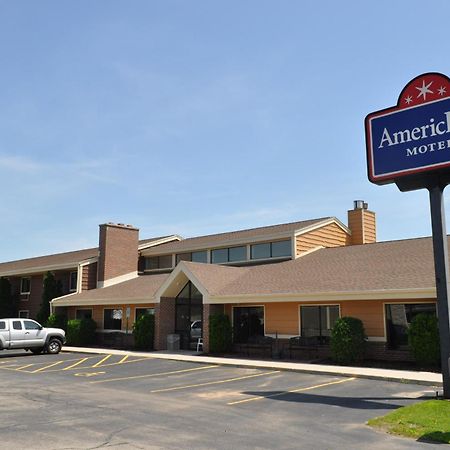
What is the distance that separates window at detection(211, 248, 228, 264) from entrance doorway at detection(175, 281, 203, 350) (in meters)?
5.71

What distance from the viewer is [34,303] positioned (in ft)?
131

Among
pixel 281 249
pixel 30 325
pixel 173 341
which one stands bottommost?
pixel 173 341

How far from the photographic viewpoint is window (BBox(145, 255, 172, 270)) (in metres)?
36.6

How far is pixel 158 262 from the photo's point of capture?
3741cm

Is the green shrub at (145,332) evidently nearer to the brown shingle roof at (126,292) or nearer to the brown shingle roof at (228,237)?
the brown shingle roof at (126,292)

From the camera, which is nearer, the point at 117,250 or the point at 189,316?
the point at 189,316

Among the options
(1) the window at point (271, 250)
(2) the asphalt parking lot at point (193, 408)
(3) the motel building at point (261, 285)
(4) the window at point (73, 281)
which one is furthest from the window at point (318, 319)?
(4) the window at point (73, 281)

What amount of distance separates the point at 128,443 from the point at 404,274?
14.6 meters

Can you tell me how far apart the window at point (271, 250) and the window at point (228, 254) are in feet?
2.12

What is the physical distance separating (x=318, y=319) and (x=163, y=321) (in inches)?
333

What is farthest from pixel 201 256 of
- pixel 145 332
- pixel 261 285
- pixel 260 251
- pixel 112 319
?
pixel 261 285

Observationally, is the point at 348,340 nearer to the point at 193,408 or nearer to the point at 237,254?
the point at 193,408

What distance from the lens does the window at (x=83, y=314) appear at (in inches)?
1324

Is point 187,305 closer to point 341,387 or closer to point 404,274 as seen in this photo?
point 404,274
